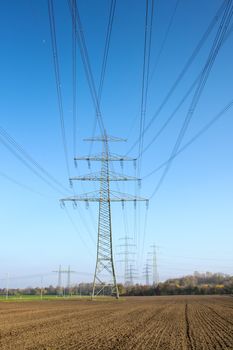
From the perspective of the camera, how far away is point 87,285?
19762cm

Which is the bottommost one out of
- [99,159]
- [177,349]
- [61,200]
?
[177,349]

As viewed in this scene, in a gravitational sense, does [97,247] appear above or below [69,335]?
above

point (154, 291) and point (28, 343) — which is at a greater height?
point (154, 291)

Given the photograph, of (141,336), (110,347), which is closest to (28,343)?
(110,347)

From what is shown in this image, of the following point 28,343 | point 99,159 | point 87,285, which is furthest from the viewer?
point 87,285

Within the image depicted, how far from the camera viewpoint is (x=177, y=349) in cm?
1315

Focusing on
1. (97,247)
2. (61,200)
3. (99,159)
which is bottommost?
(97,247)

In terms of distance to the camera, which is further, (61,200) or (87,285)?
(87,285)

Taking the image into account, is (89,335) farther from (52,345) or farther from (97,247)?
(97,247)

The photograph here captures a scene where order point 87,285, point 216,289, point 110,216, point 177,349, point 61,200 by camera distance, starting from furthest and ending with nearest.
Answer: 1. point 87,285
2. point 216,289
3. point 110,216
4. point 61,200
5. point 177,349

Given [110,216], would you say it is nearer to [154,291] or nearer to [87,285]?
[154,291]

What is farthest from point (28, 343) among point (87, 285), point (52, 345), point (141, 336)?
→ point (87, 285)

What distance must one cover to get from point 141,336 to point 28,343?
4738 mm

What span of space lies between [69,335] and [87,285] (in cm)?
18657
